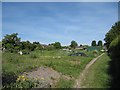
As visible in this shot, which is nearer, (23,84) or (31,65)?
(23,84)

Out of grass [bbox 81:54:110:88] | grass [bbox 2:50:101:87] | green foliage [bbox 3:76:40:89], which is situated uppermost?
grass [bbox 2:50:101:87]

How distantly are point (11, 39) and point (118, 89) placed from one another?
5269cm

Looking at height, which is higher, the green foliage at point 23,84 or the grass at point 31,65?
the grass at point 31,65

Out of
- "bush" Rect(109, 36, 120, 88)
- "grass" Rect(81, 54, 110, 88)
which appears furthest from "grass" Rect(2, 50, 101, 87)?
"bush" Rect(109, 36, 120, 88)

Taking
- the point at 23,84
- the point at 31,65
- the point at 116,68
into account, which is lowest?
the point at 23,84

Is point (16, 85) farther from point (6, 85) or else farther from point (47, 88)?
point (47, 88)

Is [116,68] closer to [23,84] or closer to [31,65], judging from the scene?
[31,65]

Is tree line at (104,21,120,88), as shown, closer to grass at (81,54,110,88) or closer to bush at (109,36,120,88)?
bush at (109,36,120,88)

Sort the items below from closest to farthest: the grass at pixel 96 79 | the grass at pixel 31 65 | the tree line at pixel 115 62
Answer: the grass at pixel 96 79, the tree line at pixel 115 62, the grass at pixel 31 65

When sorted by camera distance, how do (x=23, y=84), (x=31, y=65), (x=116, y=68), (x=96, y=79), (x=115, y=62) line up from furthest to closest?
1. (x=31, y=65)
2. (x=115, y=62)
3. (x=116, y=68)
4. (x=96, y=79)
5. (x=23, y=84)

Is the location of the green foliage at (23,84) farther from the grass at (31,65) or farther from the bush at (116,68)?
the bush at (116,68)

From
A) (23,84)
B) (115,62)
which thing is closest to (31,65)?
(115,62)

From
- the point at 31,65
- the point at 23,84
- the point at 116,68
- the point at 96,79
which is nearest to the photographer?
the point at 23,84

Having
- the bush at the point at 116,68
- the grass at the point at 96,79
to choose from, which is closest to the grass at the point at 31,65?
the grass at the point at 96,79
